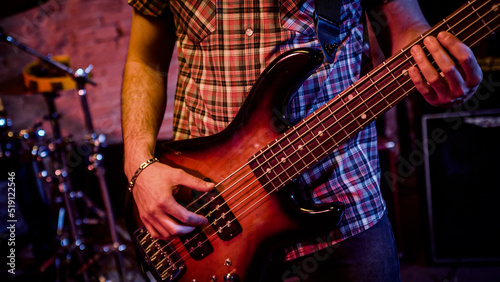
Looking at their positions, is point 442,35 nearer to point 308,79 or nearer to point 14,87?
point 308,79

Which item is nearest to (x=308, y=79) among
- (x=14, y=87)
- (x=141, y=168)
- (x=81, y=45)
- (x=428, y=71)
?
(x=428, y=71)

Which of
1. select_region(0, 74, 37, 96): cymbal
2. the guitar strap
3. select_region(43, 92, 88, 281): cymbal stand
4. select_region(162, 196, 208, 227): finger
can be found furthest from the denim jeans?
select_region(0, 74, 37, 96): cymbal

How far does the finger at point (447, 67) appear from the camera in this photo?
757 millimetres

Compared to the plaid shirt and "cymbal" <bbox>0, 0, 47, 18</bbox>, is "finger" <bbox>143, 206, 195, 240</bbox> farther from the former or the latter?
"cymbal" <bbox>0, 0, 47, 18</bbox>

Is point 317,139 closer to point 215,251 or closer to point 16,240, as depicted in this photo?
point 215,251

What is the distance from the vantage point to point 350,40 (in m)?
1.00

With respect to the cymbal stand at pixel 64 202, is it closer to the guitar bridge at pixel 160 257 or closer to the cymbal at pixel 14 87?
the cymbal at pixel 14 87

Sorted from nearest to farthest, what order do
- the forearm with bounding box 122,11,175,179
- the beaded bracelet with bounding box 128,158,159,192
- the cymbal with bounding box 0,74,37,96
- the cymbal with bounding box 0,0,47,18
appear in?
the beaded bracelet with bounding box 128,158,159,192, the forearm with bounding box 122,11,175,179, the cymbal with bounding box 0,0,47,18, the cymbal with bounding box 0,74,37,96

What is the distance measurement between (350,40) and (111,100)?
3.62m

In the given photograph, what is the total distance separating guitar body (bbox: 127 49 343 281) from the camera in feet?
3.17

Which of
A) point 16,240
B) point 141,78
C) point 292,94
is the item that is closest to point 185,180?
point 292,94

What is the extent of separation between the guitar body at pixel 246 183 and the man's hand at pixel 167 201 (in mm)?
100

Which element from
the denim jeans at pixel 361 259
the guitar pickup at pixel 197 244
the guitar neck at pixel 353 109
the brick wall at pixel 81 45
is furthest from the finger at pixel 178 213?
the brick wall at pixel 81 45

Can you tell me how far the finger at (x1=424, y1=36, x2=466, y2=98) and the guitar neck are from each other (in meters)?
0.04
